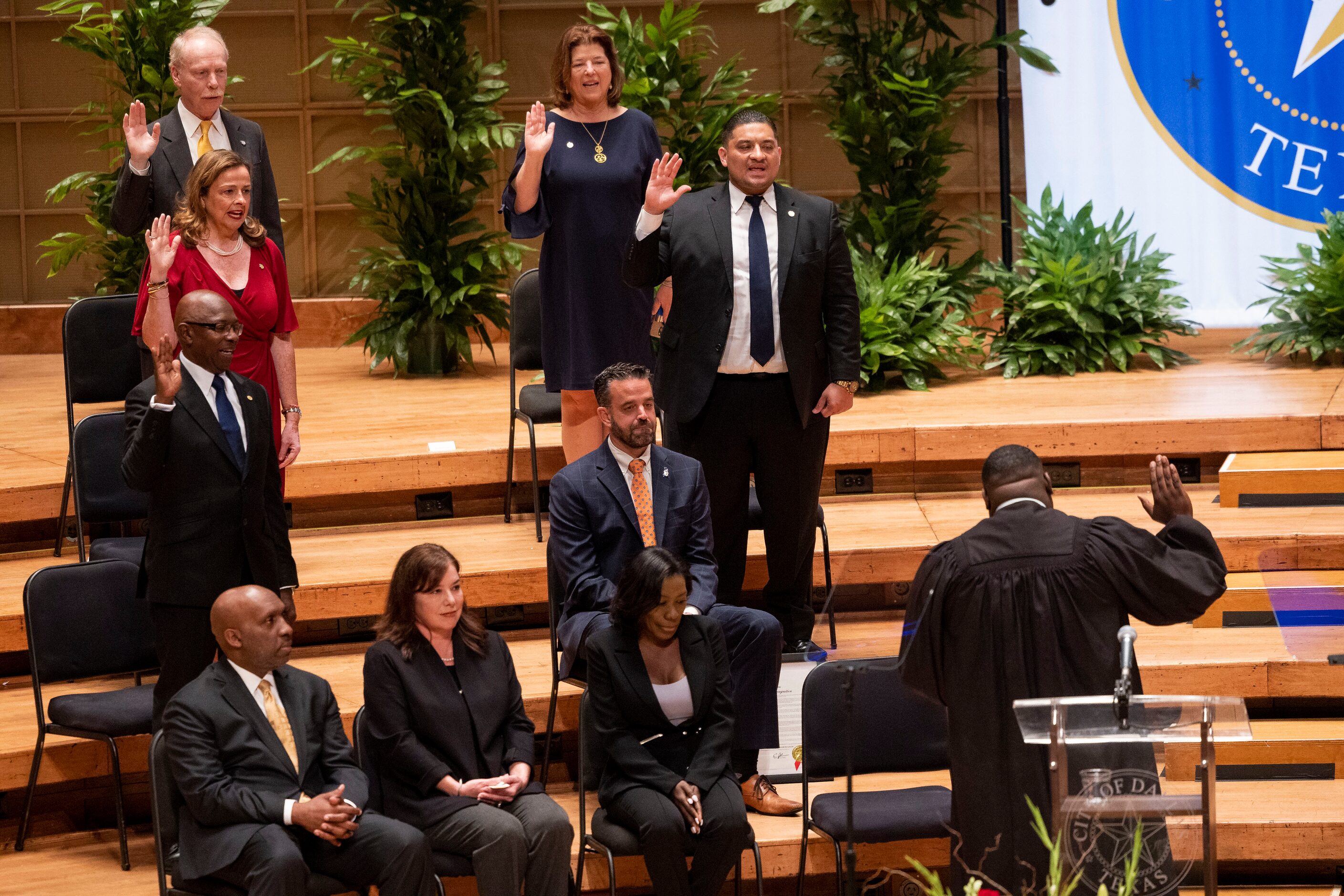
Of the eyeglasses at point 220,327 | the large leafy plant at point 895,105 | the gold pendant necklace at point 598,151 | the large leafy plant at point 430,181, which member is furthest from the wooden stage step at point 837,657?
the large leafy plant at point 430,181

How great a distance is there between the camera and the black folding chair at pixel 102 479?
4.92 meters

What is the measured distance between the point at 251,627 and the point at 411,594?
1.33 ft

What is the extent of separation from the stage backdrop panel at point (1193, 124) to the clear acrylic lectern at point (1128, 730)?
208 inches

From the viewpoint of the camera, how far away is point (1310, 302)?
698 cm

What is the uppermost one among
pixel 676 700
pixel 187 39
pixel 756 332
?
pixel 187 39

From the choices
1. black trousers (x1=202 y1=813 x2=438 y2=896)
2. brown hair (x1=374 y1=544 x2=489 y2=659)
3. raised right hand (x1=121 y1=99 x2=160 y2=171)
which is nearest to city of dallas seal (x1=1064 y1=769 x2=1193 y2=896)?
black trousers (x1=202 y1=813 x2=438 y2=896)

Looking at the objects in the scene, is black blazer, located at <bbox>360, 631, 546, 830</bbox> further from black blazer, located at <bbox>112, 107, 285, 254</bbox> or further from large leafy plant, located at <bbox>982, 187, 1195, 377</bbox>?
large leafy plant, located at <bbox>982, 187, 1195, 377</bbox>

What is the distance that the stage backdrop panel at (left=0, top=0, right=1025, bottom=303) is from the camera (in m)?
9.16

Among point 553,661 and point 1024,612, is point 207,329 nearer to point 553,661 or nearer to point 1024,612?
point 553,661

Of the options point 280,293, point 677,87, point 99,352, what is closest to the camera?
point 280,293

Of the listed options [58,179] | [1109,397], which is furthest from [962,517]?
[58,179]

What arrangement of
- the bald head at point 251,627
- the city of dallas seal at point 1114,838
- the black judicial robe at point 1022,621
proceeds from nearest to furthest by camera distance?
the city of dallas seal at point 1114,838
the black judicial robe at point 1022,621
the bald head at point 251,627

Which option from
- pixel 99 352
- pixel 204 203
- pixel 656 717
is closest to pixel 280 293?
pixel 204 203

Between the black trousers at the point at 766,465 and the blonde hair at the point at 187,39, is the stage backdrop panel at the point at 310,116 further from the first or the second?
the black trousers at the point at 766,465
